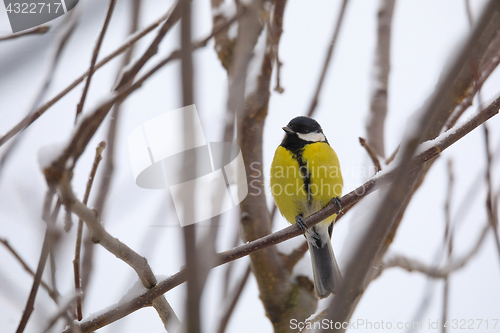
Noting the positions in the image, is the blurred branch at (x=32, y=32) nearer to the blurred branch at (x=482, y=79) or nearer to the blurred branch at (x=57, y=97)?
the blurred branch at (x=57, y=97)

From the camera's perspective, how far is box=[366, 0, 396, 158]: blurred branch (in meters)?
2.84

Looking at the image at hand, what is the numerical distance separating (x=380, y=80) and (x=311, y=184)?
102 centimetres

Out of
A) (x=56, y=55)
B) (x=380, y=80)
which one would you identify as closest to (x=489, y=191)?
(x=56, y=55)

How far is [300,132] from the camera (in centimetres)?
271

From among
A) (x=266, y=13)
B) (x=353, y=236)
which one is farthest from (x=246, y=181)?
(x=266, y=13)

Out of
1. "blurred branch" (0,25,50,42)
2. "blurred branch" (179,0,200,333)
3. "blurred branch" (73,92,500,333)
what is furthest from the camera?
"blurred branch" (73,92,500,333)

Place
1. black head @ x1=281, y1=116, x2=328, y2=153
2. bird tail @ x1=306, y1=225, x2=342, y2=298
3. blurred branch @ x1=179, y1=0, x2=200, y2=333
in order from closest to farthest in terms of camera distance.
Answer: blurred branch @ x1=179, y1=0, x2=200, y2=333 → bird tail @ x1=306, y1=225, x2=342, y2=298 → black head @ x1=281, y1=116, x2=328, y2=153

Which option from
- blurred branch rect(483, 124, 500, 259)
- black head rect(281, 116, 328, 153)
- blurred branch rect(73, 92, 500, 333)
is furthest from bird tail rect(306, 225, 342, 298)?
blurred branch rect(483, 124, 500, 259)

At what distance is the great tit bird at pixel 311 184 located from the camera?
2451mm

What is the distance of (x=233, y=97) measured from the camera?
73cm

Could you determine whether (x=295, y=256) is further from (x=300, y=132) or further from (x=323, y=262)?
(x=300, y=132)

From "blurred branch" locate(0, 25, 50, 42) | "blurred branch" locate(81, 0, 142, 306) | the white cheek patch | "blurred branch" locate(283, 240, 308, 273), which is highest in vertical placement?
"blurred branch" locate(0, 25, 50, 42)

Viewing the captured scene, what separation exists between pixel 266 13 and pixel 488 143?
1.35m

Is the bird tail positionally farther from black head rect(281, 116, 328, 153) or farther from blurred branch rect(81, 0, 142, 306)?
blurred branch rect(81, 0, 142, 306)
